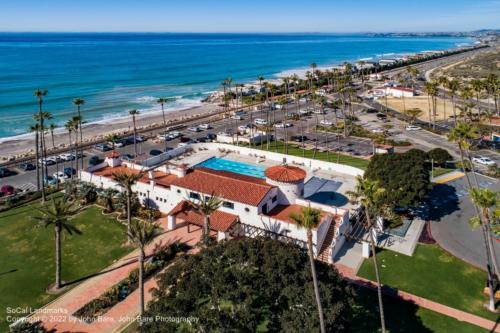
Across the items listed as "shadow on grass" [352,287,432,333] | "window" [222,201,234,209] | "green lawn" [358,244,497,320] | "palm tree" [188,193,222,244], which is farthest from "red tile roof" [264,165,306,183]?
"shadow on grass" [352,287,432,333]

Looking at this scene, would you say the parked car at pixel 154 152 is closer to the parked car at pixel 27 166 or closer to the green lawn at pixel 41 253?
the parked car at pixel 27 166

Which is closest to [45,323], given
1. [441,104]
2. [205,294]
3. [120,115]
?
[205,294]

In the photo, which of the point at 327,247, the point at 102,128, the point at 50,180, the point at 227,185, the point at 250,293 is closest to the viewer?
the point at 250,293

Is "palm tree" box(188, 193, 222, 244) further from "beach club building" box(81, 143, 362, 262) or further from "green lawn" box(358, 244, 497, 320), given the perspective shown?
"green lawn" box(358, 244, 497, 320)

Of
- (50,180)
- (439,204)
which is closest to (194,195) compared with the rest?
(50,180)

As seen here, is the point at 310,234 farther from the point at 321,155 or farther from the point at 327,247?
the point at 321,155

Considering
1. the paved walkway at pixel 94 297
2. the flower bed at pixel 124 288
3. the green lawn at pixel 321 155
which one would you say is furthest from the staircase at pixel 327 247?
the green lawn at pixel 321 155

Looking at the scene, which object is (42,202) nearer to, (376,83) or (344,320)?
(344,320)
